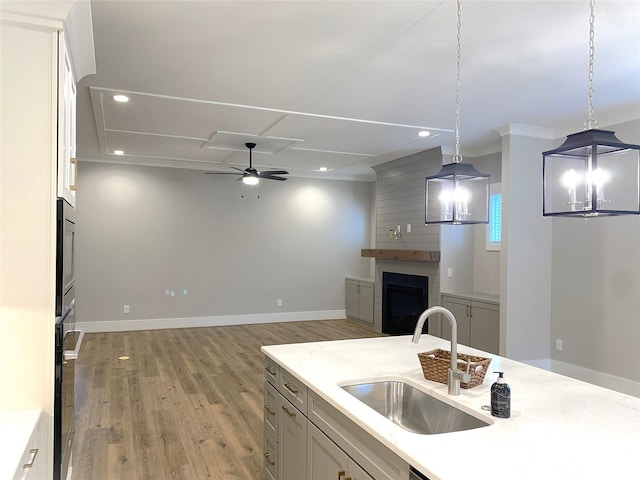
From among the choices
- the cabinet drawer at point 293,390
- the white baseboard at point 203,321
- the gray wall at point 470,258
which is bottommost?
Result: the white baseboard at point 203,321

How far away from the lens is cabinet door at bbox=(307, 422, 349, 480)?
1848mm

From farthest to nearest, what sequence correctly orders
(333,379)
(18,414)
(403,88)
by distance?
(403,88), (333,379), (18,414)

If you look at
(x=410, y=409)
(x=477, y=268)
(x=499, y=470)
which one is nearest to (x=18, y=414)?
(x=410, y=409)

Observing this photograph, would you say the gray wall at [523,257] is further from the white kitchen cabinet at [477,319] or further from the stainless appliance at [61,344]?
the stainless appliance at [61,344]

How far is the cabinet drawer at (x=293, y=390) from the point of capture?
222cm

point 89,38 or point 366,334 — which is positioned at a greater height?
point 89,38

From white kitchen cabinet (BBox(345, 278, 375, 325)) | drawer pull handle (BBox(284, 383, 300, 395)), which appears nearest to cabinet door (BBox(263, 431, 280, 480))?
drawer pull handle (BBox(284, 383, 300, 395))

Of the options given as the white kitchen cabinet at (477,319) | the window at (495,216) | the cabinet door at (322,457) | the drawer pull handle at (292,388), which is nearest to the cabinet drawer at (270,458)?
the drawer pull handle at (292,388)

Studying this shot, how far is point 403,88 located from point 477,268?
139 inches

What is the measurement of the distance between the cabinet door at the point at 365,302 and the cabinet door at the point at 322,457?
6.15m

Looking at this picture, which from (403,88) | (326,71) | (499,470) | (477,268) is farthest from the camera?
(477,268)

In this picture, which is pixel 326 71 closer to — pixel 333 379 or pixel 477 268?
pixel 333 379

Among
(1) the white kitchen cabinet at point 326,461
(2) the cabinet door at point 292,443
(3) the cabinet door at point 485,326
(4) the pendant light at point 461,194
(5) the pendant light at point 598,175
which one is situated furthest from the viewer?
(3) the cabinet door at point 485,326

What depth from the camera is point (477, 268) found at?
6.65m
